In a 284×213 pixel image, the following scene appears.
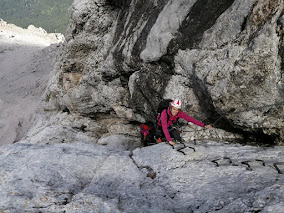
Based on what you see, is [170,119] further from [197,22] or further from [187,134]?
[197,22]

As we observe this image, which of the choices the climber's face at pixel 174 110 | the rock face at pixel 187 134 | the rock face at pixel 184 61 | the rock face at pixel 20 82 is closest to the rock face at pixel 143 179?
the rock face at pixel 187 134

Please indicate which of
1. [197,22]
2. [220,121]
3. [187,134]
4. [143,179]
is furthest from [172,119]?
[197,22]

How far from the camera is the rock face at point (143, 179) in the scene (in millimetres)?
4682

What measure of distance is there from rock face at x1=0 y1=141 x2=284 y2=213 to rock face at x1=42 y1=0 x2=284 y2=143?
4.90ft

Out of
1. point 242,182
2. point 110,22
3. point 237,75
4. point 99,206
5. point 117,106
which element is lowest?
point 242,182

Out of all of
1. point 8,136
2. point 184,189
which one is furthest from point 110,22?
point 8,136

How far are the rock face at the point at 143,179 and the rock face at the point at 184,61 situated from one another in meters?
1.49

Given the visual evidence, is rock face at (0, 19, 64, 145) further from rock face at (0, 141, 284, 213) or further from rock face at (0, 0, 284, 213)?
rock face at (0, 141, 284, 213)

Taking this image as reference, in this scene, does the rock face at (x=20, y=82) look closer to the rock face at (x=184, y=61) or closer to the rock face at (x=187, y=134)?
the rock face at (x=184, y=61)

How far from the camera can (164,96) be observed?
30.6 ft

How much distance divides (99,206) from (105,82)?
351 inches

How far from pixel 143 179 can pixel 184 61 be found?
4576 mm

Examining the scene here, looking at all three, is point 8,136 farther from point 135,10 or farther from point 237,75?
point 237,75

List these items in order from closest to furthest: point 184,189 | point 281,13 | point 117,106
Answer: point 184,189 → point 281,13 → point 117,106
